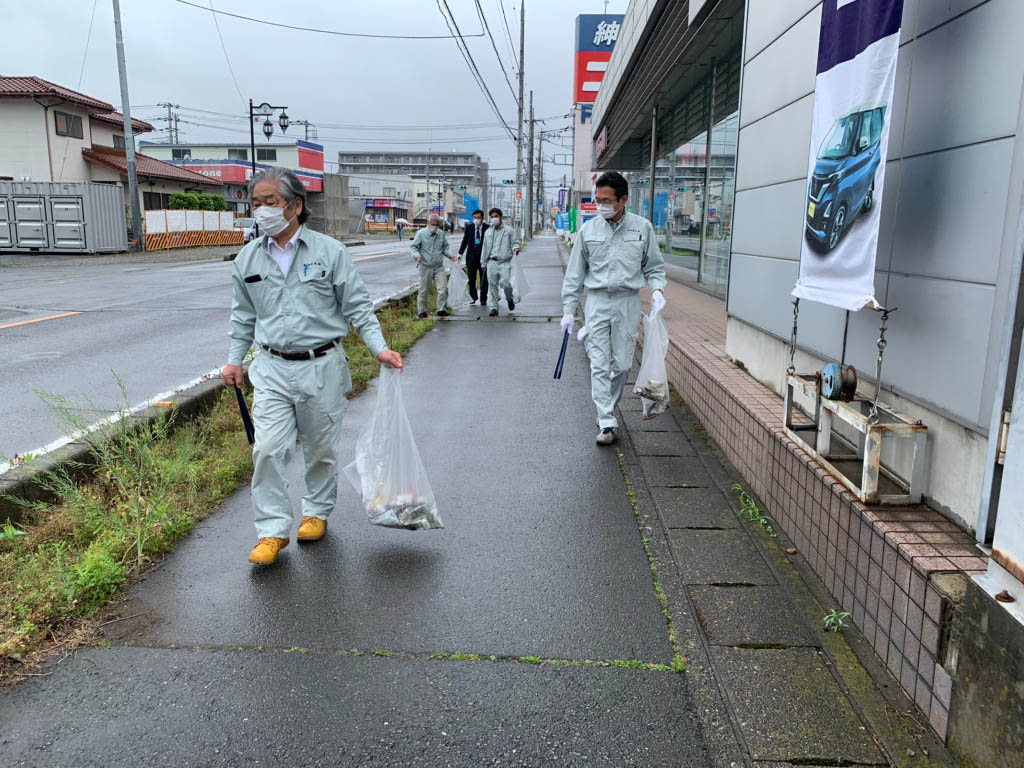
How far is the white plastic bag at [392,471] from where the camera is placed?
12.8 feet

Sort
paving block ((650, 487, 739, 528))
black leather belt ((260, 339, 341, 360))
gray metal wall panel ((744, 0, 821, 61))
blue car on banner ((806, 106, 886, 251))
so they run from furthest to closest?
gray metal wall panel ((744, 0, 821, 61)) < paving block ((650, 487, 739, 528)) < black leather belt ((260, 339, 341, 360)) < blue car on banner ((806, 106, 886, 251))

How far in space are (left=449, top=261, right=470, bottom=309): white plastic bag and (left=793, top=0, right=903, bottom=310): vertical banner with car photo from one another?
9.62m

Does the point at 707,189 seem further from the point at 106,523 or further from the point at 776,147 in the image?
the point at 106,523

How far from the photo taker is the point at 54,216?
28.0m

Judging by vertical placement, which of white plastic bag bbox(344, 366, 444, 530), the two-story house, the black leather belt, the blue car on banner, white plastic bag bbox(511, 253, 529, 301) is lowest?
white plastic bag bbox(344, 366, 444, 530)

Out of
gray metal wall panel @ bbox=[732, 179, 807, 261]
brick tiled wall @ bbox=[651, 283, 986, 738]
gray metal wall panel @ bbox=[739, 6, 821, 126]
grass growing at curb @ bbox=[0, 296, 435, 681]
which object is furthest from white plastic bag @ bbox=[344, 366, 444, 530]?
gray metal wall panel @ bbox=[739, 6, 821, 126]

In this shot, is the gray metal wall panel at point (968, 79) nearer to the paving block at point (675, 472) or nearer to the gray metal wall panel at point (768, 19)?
the gray metal wall panel at point (768, 19)

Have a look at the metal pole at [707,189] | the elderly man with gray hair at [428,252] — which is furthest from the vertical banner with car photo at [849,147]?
the elderly man with gray hair at [428,252]

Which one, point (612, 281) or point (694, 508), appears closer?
point (694, 508)

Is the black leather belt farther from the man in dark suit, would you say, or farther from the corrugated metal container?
the corrugated metal container

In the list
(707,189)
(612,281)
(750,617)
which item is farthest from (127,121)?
(750,617)

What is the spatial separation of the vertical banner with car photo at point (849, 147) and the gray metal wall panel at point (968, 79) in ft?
0.59

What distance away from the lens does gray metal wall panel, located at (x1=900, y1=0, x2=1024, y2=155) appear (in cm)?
254

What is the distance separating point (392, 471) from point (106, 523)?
4.81 feet
